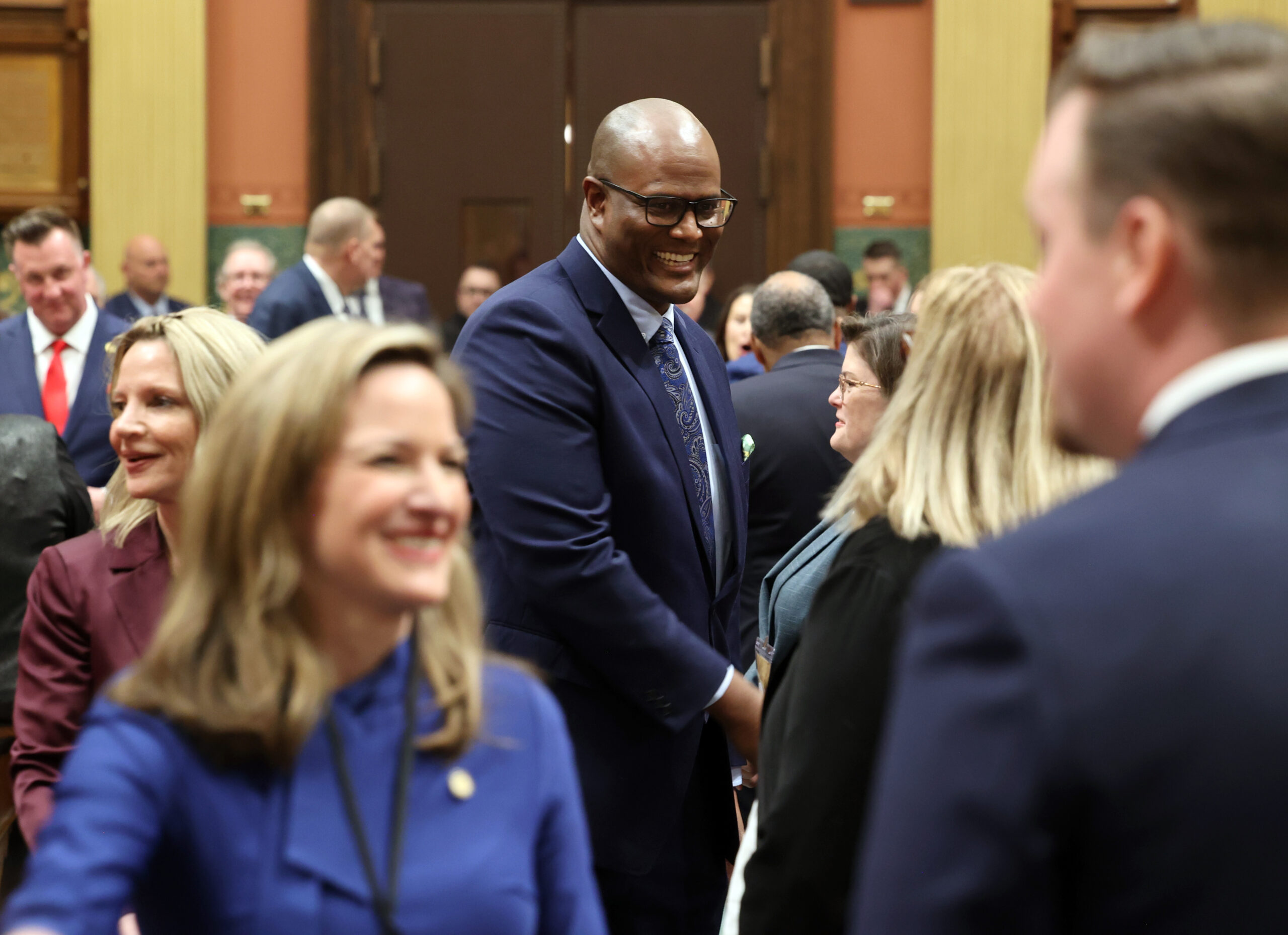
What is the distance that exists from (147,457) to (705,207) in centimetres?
105

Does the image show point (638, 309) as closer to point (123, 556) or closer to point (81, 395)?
point (123, 556)

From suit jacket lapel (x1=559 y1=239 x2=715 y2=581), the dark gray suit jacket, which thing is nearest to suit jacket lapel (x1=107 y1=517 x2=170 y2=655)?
the dark gray suit jacket

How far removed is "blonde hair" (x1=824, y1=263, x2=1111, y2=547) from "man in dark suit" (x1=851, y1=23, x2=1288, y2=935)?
0.82 metres

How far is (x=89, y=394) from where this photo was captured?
4.34 m

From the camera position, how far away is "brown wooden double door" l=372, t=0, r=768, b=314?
27.1 ft

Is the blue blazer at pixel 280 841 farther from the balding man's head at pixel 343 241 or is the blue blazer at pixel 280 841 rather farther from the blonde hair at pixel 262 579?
the balding man's head at pixel 343 241

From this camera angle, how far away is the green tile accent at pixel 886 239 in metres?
8.06

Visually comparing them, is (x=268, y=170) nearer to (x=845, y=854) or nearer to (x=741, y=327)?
(x=741, y=327)

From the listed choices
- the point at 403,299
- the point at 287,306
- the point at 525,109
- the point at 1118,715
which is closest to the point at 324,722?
the point at 1118,715

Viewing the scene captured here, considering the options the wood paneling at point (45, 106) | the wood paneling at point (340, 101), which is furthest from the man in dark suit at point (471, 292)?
the wood paneling at point (45, 106)

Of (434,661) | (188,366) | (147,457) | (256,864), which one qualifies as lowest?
(256,864)

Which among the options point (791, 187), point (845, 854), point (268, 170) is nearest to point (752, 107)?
point (791, 187)

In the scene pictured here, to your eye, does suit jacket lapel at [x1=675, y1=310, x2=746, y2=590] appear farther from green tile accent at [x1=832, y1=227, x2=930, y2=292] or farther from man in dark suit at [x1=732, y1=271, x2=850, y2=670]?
green tile accent at [x1=832, y1=227, x2=930, y2=292]

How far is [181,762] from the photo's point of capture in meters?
1.32
